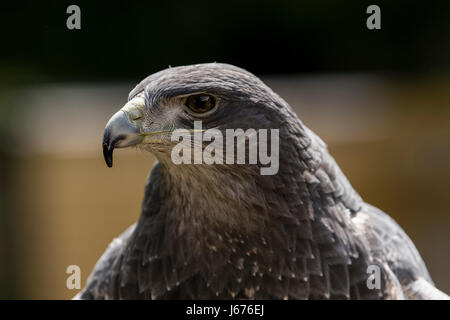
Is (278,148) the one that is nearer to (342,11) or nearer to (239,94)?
(239,94)

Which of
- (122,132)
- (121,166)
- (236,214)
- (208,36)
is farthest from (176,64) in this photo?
(122,132)

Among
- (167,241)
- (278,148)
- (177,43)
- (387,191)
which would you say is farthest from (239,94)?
(177,43)

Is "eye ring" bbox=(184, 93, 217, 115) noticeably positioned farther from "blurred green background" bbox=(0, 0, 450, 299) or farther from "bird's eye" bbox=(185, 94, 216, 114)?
"blurred green background" bbox=(0, 0, 450, 299)

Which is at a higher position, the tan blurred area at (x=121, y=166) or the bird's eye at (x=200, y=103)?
the bird's eye at (x=200, y=103)

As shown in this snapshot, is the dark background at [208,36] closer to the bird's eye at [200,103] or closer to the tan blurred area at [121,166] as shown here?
the tan blurred area at [121,166]

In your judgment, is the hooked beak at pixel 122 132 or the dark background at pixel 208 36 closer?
the hooked beak at pixel 122 132

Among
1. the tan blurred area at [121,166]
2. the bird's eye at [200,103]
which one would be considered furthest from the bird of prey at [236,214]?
the tan blurred area at [121,166]
